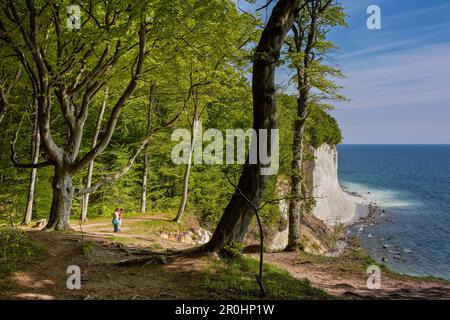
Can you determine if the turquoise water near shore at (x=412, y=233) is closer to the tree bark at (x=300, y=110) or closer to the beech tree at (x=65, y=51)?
the tree bark at (x=300, y=110)

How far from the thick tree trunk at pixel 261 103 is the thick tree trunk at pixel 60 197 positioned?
8.26 meters

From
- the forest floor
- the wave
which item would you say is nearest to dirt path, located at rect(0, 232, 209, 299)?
the forest floor

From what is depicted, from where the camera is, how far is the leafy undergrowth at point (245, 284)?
685 cm

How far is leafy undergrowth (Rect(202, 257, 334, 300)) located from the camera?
6852 mm

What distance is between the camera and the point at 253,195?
8.28 m

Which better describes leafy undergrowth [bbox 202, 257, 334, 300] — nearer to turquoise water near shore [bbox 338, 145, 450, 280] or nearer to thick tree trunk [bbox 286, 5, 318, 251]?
thick tree trunk [bbox 286, 5, 318, 251]

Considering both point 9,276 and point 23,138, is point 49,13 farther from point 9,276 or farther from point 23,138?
point 23,138

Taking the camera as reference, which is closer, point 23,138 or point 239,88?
point 239,88

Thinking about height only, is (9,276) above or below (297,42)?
below

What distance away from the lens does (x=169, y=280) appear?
739 centimetres

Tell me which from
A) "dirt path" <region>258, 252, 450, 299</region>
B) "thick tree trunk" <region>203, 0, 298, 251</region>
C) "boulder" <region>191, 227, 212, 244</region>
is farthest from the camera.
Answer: "boulder" <region>191, 227, 212, 244</region>

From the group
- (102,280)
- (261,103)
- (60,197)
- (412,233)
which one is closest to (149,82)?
(60,197)

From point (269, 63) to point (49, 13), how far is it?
818 centimetres
